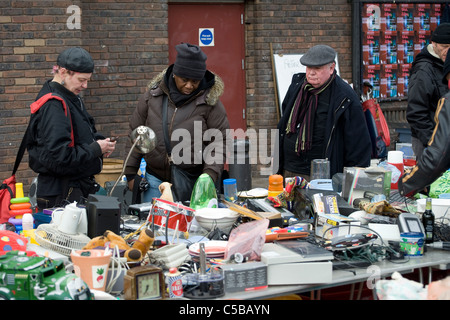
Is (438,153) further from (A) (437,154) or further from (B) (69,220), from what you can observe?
(B) (69,220)

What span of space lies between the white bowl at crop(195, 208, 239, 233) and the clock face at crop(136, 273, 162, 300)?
99cm

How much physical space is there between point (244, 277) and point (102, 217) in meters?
0.96

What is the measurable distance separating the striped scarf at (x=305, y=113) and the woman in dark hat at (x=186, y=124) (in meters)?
0.76

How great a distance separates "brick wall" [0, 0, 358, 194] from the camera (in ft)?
26.5

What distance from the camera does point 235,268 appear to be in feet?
11.1

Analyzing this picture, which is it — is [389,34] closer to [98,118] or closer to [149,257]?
[98,118]

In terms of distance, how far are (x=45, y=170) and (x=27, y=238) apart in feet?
3.71

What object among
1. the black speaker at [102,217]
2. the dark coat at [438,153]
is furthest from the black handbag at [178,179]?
the dark coat at [438,153]

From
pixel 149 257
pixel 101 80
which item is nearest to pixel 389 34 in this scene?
pixel 101 80

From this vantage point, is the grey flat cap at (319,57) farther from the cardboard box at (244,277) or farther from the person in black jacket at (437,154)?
the cardboard box at (244,277)
